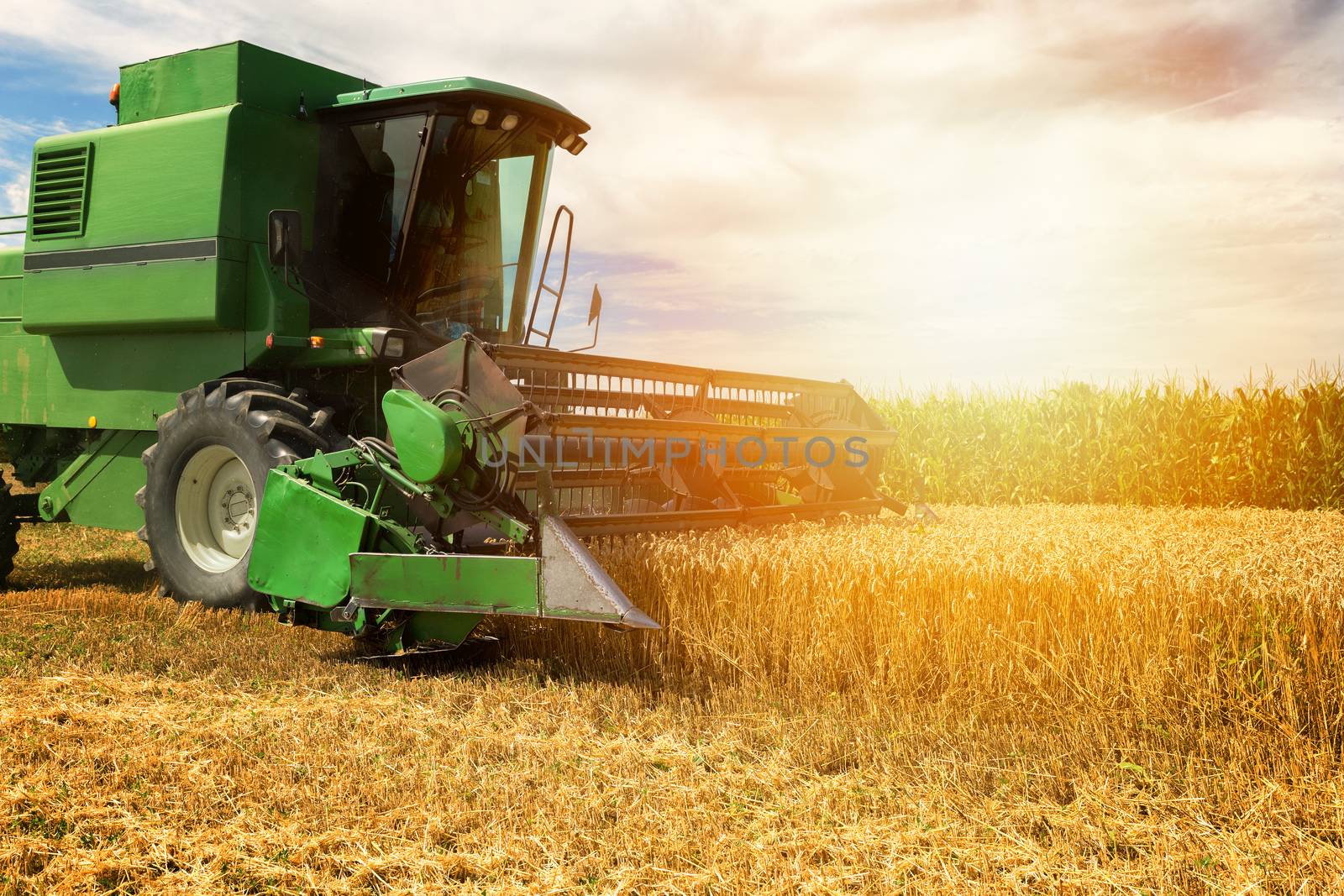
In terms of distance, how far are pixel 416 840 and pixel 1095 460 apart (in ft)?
31.2

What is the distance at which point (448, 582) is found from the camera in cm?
415

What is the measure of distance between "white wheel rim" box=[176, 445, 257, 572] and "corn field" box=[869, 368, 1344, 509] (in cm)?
667

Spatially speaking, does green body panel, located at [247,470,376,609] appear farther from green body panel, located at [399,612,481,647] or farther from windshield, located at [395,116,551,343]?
windshield, located at [395,116,551,343]

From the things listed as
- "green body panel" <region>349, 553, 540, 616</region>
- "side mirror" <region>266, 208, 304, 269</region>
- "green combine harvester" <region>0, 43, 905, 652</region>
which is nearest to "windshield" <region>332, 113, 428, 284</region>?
"green combine harvester" <region>0, 43, 905, 652</region>

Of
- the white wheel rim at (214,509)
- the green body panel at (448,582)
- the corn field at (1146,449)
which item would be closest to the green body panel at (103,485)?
the white wheel rim at (214,509)

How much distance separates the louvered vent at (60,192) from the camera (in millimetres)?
6695

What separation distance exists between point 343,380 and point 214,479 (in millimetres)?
913

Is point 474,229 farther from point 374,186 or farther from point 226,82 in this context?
point 226,82

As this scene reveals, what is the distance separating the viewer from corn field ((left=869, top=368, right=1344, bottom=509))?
404 inches

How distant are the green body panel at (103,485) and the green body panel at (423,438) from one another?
3.01 metres

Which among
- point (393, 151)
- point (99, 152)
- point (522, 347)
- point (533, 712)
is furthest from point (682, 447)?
point (99, 152)

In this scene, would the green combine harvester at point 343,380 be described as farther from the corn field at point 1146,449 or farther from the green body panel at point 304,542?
the corn field at point 1146,449

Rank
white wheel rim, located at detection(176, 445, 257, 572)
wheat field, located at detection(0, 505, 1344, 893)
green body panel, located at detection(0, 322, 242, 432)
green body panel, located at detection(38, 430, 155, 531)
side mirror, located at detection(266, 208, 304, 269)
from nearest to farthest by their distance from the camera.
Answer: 1. wheat field, located at detection(0, 505, 1344, 893)
2. side mirror, located at detection(266, 208, 304, 269)
3. white wheel rim, located at detection(176, 445, 257, 572)
4. green body panel, located at detection(0, 322, 242, 432)
5. green body panel, located at detection(38, 430, 155, 531)

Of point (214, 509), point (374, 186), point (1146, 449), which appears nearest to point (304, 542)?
point (214, 509)
